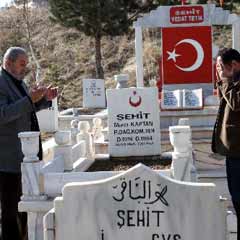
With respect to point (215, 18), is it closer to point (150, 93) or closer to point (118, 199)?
point (150, 93)

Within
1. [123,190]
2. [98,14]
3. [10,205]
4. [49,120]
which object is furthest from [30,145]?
[98,14]

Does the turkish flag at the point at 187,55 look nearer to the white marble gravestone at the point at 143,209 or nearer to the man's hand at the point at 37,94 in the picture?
the man's hand at the point at 37,94

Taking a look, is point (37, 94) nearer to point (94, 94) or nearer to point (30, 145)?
point (30, 145)

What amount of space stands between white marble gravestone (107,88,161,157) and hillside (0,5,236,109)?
57.1ft

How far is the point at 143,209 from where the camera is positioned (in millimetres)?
2928

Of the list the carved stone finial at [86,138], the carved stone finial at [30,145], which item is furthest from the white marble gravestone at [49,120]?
the carved stone finial at [30,145]

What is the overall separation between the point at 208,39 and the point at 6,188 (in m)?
6.97

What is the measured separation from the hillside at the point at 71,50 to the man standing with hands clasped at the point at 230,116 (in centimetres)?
2022

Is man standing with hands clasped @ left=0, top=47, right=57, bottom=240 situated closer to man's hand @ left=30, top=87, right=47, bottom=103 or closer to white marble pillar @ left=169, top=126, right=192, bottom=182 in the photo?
man's hand @ left=30, top=87, right=47, bottom=103

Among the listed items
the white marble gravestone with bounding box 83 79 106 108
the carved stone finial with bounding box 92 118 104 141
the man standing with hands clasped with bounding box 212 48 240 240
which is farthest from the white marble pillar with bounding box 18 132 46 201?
the white marble gravestone with bounding box 83 79 106 108

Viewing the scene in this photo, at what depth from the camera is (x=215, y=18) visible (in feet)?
34.7

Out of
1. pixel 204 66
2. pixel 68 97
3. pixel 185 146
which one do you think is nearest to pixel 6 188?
pixel 185 146

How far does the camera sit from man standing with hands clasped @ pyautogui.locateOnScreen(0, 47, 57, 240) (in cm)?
416

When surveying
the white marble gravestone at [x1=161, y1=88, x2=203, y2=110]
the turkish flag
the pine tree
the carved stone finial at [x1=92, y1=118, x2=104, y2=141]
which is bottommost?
the carved stone finial at [x1=92, y1=118, x2=104, y2=141]
